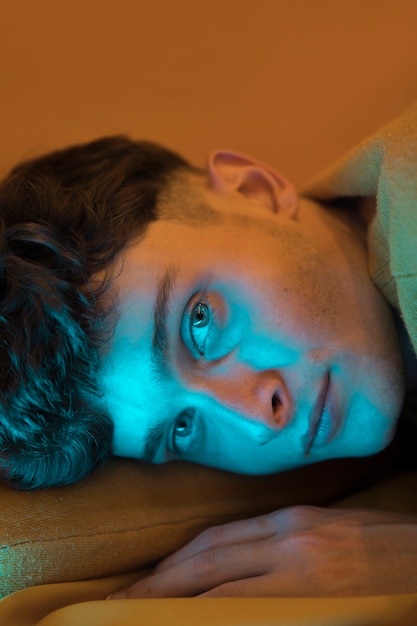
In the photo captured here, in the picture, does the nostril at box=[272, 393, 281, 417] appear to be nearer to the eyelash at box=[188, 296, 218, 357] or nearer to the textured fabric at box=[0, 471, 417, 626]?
the eyelash at box=[188, 296, 218, 357]

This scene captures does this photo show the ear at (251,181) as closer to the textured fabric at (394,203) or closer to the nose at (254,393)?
the textured fabric at (394,203)

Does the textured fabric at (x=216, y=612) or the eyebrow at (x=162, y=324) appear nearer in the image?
the textured fabric at (x=216, y=612)

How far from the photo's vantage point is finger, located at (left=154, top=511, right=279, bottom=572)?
2.76 feet

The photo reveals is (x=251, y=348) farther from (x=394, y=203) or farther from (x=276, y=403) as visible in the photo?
(x=394, y=203)

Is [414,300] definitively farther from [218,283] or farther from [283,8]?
[283,8]

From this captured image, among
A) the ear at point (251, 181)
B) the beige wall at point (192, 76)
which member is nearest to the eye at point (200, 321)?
the ear at point (251, 181)

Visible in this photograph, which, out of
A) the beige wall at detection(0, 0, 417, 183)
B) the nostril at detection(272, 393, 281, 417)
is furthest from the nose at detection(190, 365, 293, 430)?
the beige wall at detection(0, 0, 417, 183)

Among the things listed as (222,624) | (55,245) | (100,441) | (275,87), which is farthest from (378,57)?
(222,624)

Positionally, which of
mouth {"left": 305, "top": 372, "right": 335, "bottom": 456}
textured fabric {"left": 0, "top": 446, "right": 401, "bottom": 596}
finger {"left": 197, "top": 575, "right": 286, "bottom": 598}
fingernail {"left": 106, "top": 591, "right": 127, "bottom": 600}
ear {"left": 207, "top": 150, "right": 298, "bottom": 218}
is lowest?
fingernail {"left": 106, "top": 591, "right": 127, "bottom": 600}

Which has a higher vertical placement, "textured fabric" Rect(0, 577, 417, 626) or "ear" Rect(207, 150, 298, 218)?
"ear" Rect(207, 150, 298, 218)

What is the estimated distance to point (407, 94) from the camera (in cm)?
119

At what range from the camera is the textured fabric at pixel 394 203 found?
29.7 inches

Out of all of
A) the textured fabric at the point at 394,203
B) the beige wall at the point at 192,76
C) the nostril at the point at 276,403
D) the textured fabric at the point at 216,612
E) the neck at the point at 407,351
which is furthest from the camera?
the beige wall at the point at 192,76

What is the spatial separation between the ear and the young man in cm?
10
